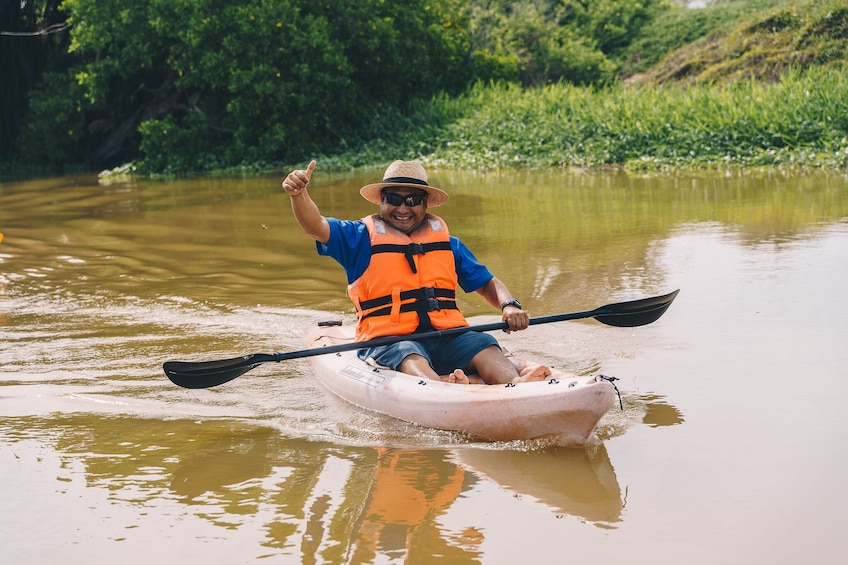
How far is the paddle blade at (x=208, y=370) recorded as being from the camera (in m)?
4.82

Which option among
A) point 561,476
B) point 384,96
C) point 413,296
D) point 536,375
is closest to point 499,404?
point 536,375

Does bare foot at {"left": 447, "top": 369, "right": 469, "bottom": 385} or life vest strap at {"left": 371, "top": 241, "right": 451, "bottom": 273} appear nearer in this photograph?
bare foot at {"left": 447, "top": 369, "right": 469, "bottom": 385}

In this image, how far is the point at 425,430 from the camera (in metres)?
4.48

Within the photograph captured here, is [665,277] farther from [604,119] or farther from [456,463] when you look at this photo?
[604,119]

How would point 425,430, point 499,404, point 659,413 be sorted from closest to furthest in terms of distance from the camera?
point 499,404 < point 425,430 < point 659,413

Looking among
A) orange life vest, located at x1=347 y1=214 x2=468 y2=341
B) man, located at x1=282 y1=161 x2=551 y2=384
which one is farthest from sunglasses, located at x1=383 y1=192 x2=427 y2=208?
orange life vest, located at x1=347 y1=214 x2=468 y2=341

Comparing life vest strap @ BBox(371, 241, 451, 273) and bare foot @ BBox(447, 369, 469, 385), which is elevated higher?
life vest strap @ BBox(371, 241, 451, 273)

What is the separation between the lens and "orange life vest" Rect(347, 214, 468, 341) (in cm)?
486

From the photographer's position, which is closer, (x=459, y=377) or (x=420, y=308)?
(x=459, y=377)

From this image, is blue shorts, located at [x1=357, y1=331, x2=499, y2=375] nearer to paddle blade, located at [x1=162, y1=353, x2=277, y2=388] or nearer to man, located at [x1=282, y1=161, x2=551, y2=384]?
man, located at [x1=282, y1=161, x2=551, y2=384]

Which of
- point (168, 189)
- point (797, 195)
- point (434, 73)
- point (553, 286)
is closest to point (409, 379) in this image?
point (553, 286)

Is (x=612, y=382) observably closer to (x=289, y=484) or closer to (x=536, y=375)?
(x=536, y=375)

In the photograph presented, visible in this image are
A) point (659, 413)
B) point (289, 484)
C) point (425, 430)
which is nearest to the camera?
point (289, 484)

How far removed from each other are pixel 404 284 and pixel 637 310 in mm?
1147
